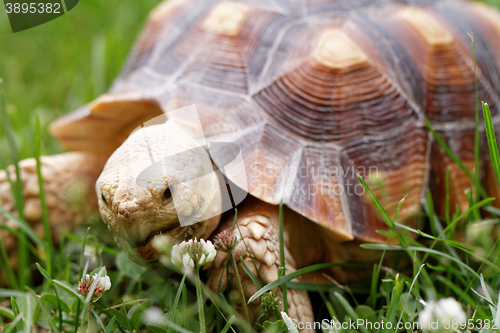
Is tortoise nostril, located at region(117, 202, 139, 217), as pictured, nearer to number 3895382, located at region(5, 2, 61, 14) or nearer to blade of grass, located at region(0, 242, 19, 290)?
blade of grass, located at region(0, 242, 19, 290)

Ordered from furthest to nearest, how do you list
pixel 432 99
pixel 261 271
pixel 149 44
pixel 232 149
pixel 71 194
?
pixel 149 44 < pixel 71 194 < pixel 432 99 < pixel 232 149 < pixel 261 271

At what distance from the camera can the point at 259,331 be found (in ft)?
4.17

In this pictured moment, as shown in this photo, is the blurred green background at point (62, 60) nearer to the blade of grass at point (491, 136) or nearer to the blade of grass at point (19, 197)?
the blade of grass at point (19, 197)

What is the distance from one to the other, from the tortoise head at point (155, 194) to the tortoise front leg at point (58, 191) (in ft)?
2.52

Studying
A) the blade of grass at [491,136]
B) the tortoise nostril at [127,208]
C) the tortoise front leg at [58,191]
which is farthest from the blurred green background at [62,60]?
the blade of grass at [491,136]

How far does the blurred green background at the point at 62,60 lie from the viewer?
2797 mm

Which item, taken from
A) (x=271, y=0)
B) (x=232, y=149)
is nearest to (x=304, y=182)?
(x=232, y=149)

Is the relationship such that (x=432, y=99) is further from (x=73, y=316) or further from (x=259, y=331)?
(x=73, y=316)

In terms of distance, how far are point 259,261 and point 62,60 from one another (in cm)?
297

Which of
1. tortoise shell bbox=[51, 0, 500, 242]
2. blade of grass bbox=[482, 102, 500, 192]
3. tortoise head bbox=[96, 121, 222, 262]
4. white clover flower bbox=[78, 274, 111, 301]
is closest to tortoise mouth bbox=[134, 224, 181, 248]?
tortoise head bbox=[96, 121, 222, 262]

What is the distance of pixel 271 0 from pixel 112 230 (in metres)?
1.31

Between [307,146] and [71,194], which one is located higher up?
[307,146]

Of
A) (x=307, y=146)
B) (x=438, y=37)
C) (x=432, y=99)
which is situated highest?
(x=438, y=37)

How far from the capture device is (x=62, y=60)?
11.6 feet
